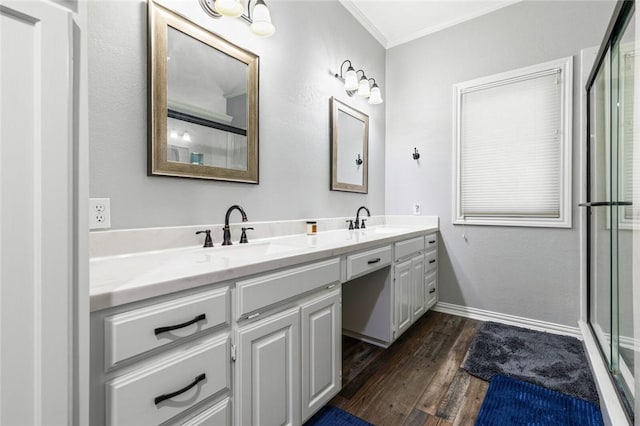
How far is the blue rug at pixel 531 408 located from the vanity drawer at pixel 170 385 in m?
1.24

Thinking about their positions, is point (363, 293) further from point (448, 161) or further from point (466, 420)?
point (448, 161)

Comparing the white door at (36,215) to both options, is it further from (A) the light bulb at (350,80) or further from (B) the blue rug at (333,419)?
(A) the light bulb at (350,80)

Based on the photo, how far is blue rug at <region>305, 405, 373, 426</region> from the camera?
4.49 ft

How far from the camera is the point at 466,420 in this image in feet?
4.58

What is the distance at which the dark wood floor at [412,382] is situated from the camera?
1441mm

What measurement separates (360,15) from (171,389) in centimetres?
298

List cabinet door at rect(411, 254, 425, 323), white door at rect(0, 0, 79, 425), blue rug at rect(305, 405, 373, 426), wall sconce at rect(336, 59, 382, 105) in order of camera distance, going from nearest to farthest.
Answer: white door at rect(0, 0, 79, 425)
blue rug at rect(305, 405, 373, 426)
cabinet door at rect(411, 254, 425, 323)
wall sconce at rect(336, 59, 382, 105)

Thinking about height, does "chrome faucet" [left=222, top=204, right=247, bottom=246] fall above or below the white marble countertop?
above

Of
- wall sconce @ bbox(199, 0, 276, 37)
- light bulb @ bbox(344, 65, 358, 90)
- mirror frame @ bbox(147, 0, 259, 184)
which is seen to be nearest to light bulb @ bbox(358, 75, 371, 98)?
light bulb @ bbox(344, 65, 358, 90)

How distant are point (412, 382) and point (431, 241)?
4.17ft

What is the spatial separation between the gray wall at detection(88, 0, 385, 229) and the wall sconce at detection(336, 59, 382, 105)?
7 cm

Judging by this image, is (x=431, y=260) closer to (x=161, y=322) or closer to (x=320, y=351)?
(x=320, y=351)

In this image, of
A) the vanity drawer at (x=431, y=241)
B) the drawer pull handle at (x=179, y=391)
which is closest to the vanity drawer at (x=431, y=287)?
the vanity drawer at (x=431, y=241)

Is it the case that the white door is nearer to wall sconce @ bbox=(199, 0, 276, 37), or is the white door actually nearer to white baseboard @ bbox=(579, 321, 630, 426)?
wall sconce @ bbox=(199, 0, 276, 37)
